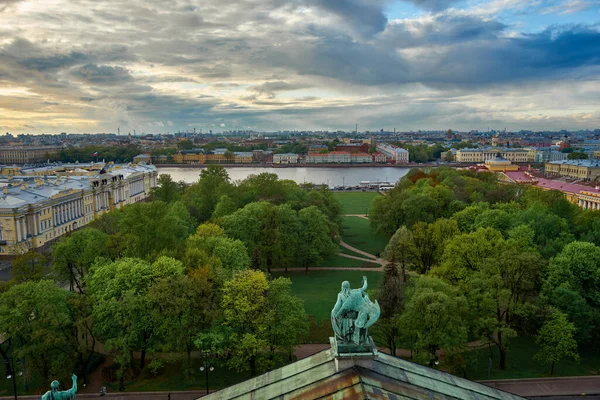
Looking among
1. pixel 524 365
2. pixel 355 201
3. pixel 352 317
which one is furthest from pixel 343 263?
pixel 355 201

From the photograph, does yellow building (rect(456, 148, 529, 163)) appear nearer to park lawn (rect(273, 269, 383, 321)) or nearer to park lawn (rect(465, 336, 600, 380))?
park lawn (rect(273, 269, 383, 321))

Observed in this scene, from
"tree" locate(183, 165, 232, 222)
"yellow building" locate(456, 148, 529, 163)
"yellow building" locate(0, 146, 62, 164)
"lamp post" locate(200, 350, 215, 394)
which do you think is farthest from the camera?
"yellow building" locate(0, 146, 62, 164)

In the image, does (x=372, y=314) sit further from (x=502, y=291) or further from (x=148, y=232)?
(x=148, y=232)

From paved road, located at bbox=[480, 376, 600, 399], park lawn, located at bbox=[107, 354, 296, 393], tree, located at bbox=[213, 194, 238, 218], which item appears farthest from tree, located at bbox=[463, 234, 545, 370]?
tree, located at bbox=[213, 194, 238, 218]

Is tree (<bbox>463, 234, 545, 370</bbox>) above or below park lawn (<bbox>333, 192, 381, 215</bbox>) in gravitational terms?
above

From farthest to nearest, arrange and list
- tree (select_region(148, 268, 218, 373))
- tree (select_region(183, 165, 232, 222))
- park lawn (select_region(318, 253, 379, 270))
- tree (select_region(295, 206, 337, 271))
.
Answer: tree (select_region(183, 165, 232, 222))
park lawn (select_region(318, 253, 379, 270))
tree (select_region(295, 206, 337, 271))
tree (select_region(148, 268, 218, 373))

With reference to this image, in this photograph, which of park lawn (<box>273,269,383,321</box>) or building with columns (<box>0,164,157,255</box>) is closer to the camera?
park lawn (<box>273,269,383,321</box>)

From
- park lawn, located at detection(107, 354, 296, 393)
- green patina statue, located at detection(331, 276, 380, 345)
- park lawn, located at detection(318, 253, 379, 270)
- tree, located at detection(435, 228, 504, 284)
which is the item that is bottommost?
park lawn, located at detection(107, 354, 296, 393)
